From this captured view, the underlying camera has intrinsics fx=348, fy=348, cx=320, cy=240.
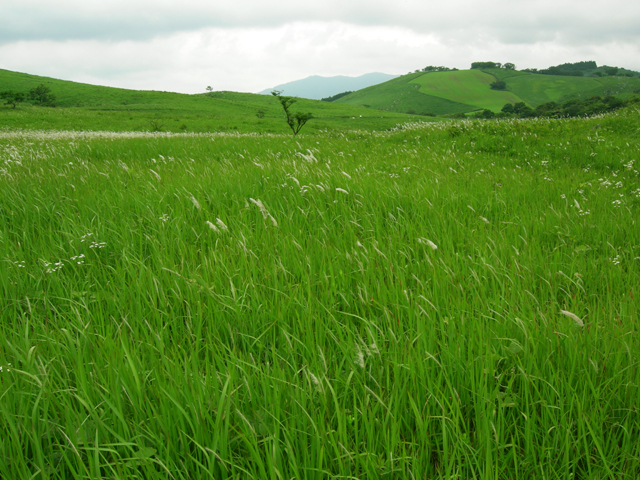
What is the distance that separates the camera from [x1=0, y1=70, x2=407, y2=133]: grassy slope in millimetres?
42000

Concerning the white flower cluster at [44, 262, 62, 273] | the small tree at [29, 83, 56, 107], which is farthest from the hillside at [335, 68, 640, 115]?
the white flower cluster at [44, 262, 62, 273]

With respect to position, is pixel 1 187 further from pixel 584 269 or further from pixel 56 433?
pixel 584 269

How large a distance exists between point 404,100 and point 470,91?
2399 cm

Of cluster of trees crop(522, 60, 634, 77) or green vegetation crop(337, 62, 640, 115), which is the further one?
cluster of trees crop(522, 60, 634, 77)

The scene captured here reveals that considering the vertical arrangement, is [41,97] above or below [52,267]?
above

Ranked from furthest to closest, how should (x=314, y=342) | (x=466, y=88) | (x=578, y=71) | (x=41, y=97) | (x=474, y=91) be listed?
(x=578, y=71), (x=466, y=88), (x=474, y=91), (x=41, y=97), (x=314, y=342)

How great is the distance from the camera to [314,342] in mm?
1742

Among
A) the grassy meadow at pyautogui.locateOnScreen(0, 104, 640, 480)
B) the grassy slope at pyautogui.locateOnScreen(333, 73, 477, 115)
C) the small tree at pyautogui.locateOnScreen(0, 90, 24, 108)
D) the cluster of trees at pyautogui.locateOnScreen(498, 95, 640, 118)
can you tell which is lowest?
the grassy meadow at pyautogui.locateOnScreen(0, 104, 640, 480)

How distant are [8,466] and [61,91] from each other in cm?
9539

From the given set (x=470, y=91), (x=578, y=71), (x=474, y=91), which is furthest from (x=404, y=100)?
(x=578, y=71)

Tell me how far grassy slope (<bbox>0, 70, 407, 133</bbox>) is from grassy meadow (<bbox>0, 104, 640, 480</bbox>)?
39.3 meters

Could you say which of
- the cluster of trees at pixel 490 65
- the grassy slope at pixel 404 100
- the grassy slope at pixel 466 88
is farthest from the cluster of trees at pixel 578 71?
the grassy slope at pixel 404 100

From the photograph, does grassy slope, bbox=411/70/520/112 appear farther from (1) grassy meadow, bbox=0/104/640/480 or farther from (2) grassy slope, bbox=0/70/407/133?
(1) grassy meadow, bbox=0/104/640/480

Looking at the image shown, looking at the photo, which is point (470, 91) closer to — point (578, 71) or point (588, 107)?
point (578, 71)
